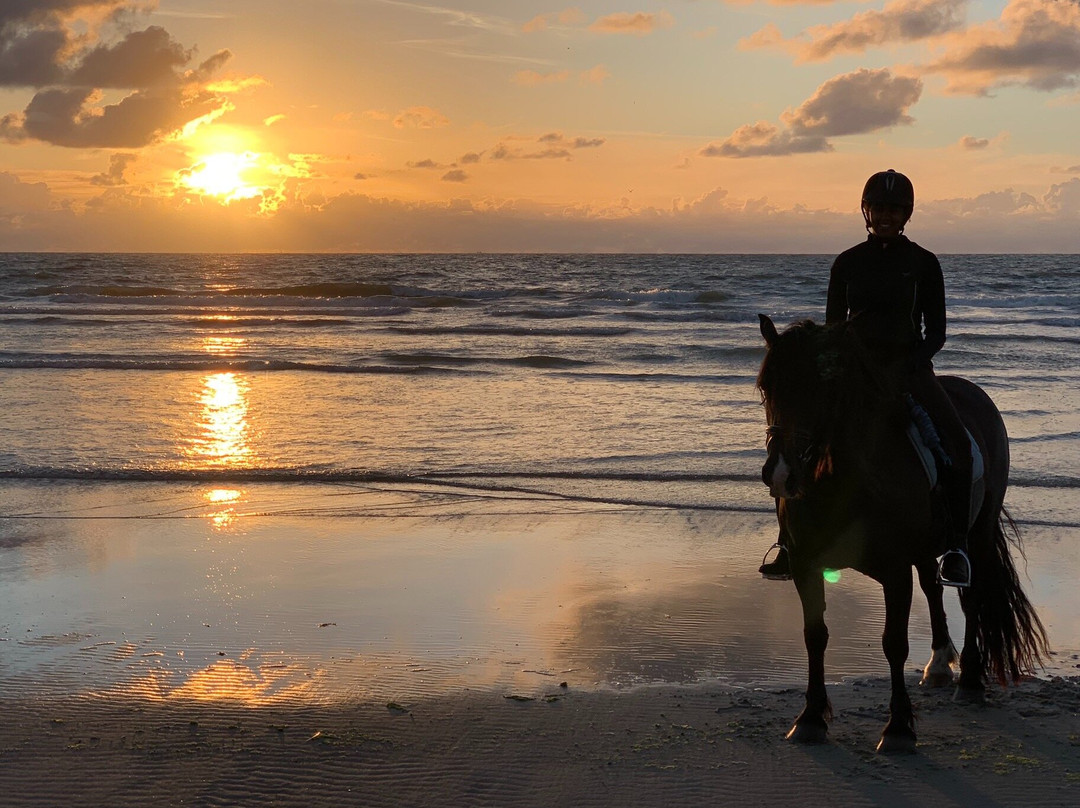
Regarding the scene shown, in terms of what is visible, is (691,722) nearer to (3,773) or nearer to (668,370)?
(3,773)

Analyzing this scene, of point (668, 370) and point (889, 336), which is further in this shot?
point (668, 370)

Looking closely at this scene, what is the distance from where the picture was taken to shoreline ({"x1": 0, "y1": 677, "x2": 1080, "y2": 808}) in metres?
4.04

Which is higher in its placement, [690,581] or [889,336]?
[889,336]

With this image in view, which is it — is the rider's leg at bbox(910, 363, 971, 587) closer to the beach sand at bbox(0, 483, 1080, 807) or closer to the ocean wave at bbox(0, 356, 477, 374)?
the beach sand at bbox(0, 483, 1080, 807)

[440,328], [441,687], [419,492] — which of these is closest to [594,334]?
[440,328]

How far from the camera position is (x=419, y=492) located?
1014cm

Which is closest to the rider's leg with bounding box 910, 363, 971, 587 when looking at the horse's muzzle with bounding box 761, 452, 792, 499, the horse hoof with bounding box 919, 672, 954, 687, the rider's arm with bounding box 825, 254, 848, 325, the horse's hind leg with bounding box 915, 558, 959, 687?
the rider's arm with bounding box 825, 254, 848, 325

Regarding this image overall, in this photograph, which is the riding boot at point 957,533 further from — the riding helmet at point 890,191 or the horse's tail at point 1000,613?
the riding helmet at point 890,191

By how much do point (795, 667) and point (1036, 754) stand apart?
1362 mm

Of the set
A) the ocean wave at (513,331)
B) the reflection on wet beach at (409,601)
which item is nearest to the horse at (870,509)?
the reflection on wet beach at (409,601)

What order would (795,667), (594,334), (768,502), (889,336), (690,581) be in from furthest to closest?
1. (594,334)
2. (768,502)
3. (690,581)
4. (795,667)
5. (889,336)

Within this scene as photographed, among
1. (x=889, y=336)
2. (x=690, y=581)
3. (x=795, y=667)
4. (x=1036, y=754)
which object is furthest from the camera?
(x=690, y=581)

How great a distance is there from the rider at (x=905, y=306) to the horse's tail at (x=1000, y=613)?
774 millimetres

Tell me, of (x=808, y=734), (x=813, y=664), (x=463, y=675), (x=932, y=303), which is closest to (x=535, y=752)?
(x=463, y=675)
